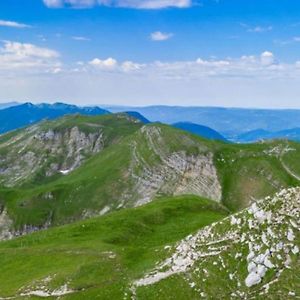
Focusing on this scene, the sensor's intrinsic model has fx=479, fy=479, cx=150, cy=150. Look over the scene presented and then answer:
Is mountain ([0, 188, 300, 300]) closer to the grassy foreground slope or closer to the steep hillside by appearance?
Answer: the steep hillside

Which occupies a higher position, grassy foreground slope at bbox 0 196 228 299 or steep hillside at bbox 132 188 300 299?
steep hillside at bbox 132 188 300 299

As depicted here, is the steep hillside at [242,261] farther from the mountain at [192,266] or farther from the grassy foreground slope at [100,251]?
the grassy foreground slope at [100,251]

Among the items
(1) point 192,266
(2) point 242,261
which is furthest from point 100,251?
(2) point 242,261

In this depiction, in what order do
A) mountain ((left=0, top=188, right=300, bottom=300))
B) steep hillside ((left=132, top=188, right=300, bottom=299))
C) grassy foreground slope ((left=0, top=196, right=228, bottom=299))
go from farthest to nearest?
grassy foreground slope ((left=0, top=196, right=228, bottom=299)), mountain ((left=0, top=188, right=300, bottom=300)), steep hillside ((left=132, top=188, right=300, bottom=299))

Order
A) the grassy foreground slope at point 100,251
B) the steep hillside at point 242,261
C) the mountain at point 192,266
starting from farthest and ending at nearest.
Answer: the grassy foreground slope at point 100,251 → the mountain at point 192,266 → the steep hillside at point 242,261

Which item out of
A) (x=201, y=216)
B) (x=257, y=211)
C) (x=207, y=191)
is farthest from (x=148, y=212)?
(x=207, y=191)

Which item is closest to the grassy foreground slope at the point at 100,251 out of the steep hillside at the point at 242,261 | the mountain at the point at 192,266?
the mountain at the point at 192,266

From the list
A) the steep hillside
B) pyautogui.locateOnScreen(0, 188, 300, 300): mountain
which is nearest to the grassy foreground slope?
pyautogui.locateOnScreen(0, 188, 300, 300): mountain
